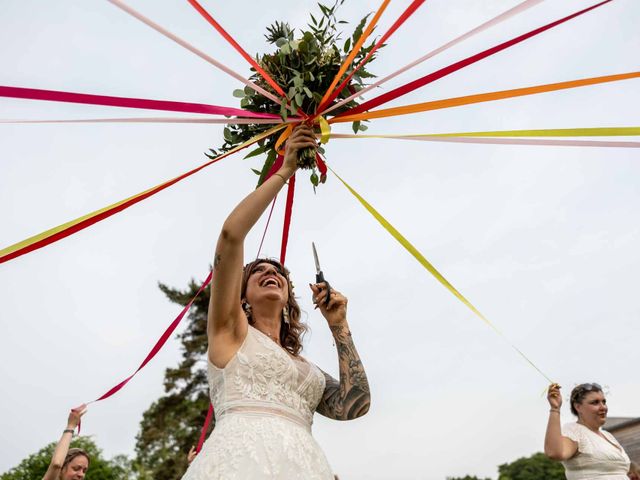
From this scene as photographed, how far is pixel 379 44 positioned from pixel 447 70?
0.45 meters

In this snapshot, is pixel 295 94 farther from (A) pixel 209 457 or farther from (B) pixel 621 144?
(A) pixel 209 457

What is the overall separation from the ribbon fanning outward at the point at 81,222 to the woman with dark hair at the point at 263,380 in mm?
587

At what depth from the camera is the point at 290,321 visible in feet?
10.1

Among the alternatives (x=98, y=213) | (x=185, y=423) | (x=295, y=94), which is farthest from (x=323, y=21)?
(x=185, y=423)

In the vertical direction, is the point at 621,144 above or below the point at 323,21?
below

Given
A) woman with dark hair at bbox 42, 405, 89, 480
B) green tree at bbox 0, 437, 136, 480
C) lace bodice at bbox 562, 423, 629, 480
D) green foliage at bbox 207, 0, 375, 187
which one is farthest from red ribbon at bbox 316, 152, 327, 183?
green tree at bbox 0, 437, 136, 480

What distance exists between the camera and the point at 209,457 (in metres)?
2.08

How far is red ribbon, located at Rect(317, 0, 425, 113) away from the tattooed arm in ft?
3.08

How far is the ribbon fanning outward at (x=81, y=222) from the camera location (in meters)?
2.67

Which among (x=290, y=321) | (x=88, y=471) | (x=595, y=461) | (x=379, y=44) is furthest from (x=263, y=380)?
(x=88, y=471)

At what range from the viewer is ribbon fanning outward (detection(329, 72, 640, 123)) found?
263cm

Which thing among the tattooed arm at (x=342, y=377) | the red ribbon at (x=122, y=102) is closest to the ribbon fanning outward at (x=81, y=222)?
the red ribbon at (x=122, y=102)

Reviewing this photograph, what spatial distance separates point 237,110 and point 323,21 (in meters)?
0.71

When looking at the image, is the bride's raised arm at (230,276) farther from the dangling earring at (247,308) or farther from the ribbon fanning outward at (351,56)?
the ribbon fanning outward at (351,56)
